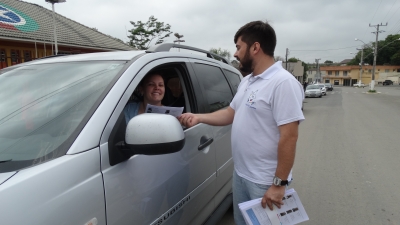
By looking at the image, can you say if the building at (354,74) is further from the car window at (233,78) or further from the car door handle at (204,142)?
the car door handle at (204,142)

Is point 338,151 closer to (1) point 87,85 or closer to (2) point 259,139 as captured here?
(2) point 259,139

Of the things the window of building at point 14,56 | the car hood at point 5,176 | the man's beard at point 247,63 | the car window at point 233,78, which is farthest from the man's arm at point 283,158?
the window of building at point 14,56

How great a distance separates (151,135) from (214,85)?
5.56 feet

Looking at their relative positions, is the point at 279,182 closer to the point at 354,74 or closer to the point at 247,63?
the point at 247,63

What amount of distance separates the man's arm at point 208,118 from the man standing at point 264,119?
3 centimetres

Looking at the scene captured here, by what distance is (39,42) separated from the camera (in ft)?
34.4

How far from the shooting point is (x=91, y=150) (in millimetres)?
1369

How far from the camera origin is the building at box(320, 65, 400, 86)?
8481 cm

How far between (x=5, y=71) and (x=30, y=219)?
1.61 m

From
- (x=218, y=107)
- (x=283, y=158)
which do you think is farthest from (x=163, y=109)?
(x=218, y=107)

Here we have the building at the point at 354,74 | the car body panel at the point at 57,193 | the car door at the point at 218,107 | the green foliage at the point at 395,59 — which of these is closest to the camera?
the car body panel at the point at 57,193

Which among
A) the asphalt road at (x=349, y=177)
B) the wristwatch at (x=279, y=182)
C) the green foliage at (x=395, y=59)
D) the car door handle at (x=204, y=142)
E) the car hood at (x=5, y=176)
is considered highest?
the green foliage at (x=395, y=59)

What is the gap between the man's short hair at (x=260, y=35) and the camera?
192 cm

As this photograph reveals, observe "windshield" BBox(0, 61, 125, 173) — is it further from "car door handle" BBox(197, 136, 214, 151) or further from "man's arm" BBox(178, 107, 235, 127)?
"car door handle" BBox(197, 136, 214, 151)
